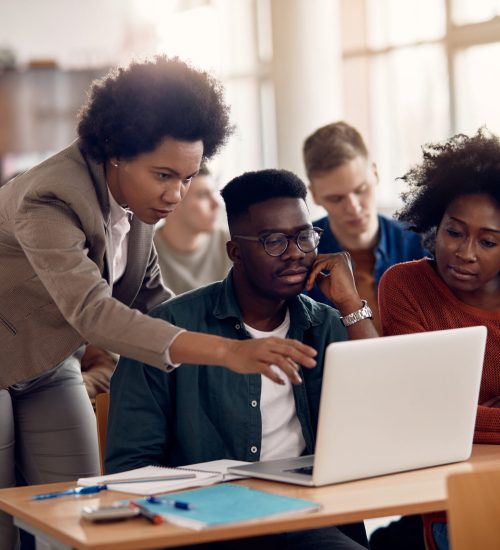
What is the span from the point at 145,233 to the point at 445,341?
910 millimetres

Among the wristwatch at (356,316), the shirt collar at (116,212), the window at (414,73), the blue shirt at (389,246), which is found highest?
the window at (414,73)

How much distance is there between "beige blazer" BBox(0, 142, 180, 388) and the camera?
1.97 m

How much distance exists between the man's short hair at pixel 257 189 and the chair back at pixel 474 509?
924 millimetres

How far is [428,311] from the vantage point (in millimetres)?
2578

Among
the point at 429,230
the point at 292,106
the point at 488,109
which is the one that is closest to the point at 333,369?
the point at 429,230

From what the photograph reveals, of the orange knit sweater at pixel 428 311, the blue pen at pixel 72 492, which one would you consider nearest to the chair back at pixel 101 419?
the blue pen at pixel 72 492

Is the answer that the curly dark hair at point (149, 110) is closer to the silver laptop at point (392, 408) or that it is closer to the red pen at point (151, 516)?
the silver laptop at point (392, 408)

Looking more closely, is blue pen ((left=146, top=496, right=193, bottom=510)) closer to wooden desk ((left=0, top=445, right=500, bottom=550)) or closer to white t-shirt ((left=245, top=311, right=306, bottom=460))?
wooden desk ((left=0, top=445, right=500, bottom=550))

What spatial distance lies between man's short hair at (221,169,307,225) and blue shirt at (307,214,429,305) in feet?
3.71

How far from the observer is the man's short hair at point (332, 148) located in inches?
144

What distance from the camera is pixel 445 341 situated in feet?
6.42

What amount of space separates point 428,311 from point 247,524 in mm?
1098

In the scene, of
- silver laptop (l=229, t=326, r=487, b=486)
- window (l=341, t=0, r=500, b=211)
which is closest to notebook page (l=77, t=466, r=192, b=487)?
silver laptop (l=229, t=326, r=487, b=486)

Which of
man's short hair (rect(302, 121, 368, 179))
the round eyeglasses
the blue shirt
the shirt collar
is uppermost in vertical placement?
man's short hair (rect(302, 121, 368, 179))
